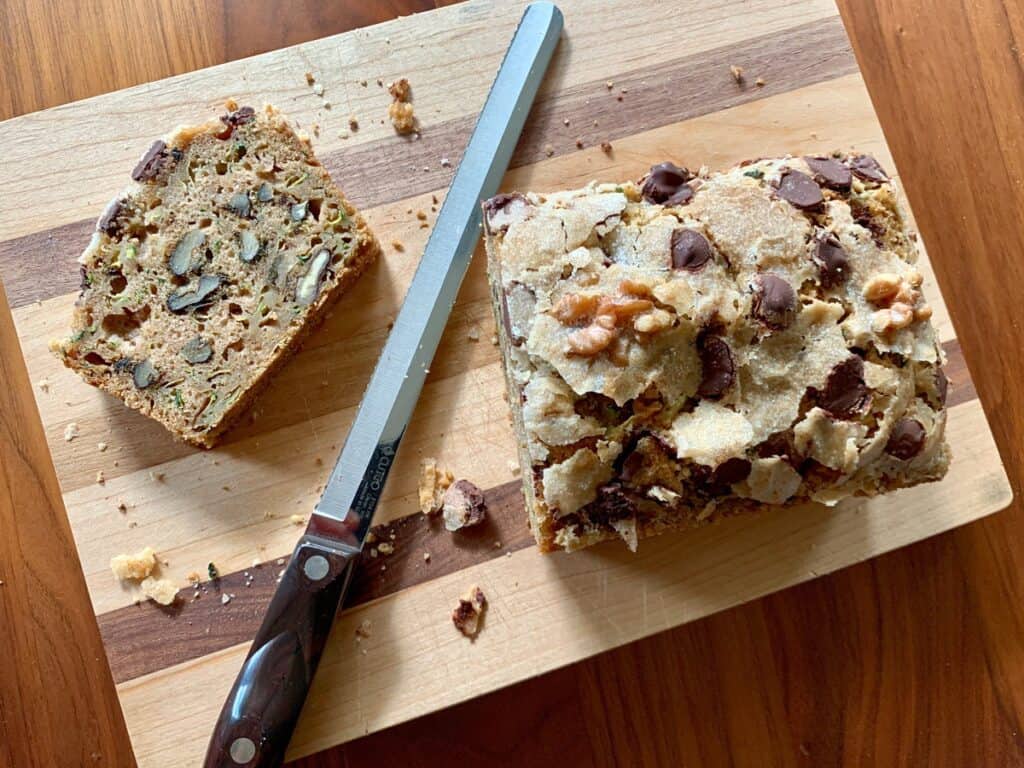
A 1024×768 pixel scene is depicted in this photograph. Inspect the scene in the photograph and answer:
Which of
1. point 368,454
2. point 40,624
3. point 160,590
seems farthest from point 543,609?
point 40,624

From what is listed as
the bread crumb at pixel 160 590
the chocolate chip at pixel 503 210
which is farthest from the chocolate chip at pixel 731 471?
the bread crumb at pixel 160 590

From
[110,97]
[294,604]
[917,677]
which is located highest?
[110,97]

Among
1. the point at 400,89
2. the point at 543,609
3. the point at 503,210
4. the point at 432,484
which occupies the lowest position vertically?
the point at 543,609

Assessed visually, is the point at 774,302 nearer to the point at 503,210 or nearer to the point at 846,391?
the point at 846,391

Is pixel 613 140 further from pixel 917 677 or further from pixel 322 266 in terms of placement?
pixel 917 677

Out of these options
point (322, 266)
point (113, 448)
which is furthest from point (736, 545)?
point (113, 448)

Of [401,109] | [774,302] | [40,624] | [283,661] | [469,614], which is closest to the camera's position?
[774,302]

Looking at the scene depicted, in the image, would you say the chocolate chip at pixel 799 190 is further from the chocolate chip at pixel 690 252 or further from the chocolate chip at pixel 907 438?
the chocolate chip at pixel 907 438
